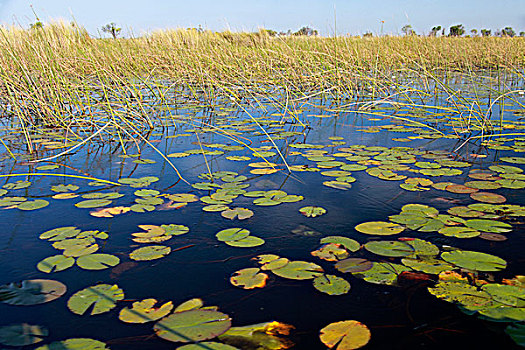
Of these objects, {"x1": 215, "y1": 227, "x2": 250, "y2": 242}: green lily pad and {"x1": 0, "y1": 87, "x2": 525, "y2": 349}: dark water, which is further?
{"x1": 215, "y1": 227, "x2": 250, "y2": 242}: green lily pad

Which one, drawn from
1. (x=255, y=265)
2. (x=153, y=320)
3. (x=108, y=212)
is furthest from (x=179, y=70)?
(x=153, y=320)

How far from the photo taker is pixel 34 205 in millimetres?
1724

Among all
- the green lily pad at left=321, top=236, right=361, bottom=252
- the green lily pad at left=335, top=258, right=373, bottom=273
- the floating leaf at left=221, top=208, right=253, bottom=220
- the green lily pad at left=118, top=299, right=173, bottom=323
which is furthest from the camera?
the floating leaf at left=221, top=208, right=253, bottom=220

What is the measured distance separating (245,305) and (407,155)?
1.72 m

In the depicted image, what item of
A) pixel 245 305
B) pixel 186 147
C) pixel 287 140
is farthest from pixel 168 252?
pixel 287 140

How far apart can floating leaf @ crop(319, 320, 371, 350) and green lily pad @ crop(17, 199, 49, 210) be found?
1.39 m

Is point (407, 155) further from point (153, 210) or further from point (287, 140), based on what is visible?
point (153, 210)

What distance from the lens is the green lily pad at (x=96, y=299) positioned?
103cm

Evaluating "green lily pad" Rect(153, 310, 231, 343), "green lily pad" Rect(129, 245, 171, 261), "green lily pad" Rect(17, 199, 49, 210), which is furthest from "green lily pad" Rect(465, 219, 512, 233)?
"green lily pad" Rect(17, 199, 49, 210)

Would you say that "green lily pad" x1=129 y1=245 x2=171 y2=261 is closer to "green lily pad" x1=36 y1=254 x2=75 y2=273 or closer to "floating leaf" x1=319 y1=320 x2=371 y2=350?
"green lily pad" x1=36 y1=254 x2=75 y2=273

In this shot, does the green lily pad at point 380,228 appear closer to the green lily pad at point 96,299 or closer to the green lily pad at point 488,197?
the green lily pad at point 488,197

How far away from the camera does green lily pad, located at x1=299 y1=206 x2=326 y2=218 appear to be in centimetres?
160

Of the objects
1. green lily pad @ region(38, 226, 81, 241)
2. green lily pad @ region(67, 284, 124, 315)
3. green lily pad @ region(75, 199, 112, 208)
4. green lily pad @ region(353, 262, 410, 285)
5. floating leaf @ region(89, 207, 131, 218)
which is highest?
green lily pad @ region(75, 199, 112, 208)

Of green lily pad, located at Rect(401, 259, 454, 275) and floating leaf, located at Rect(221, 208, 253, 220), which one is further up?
floating leaf, located at Rect(221, 208, 253, 220)
